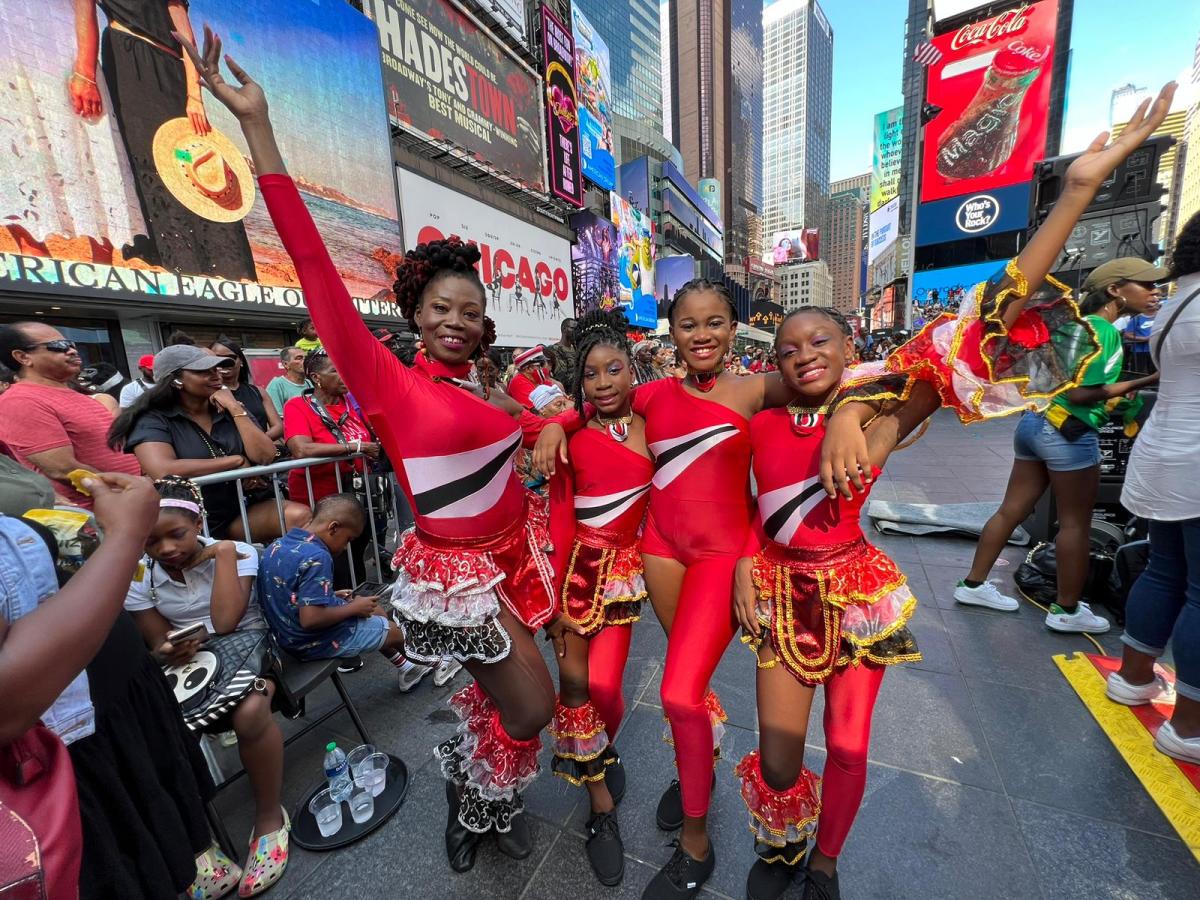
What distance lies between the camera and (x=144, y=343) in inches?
325

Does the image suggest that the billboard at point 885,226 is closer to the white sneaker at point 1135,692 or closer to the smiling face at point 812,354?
the white sneaker at point 1135,692

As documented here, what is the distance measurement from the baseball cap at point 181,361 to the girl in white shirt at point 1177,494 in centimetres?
512

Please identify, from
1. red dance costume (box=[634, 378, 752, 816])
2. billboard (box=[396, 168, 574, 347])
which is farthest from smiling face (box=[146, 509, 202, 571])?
billboard (box=[396, 168, 574, 347])

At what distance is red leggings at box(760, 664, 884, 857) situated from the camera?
1.67m

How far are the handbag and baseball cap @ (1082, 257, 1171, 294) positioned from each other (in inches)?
197

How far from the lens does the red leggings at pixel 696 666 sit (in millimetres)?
1823

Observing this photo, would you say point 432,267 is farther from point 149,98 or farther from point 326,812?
point 149,98

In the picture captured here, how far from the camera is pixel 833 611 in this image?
5.54 feet

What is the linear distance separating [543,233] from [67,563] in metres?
21.2

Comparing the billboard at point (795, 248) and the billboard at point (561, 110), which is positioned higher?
the billboard at point (795, 248)

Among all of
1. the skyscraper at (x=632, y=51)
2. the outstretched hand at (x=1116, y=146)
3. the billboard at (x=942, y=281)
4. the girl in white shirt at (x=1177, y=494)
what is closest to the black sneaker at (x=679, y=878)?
the girl in white shirt at (x=1177, y=494)

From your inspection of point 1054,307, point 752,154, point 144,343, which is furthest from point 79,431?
point 752,154

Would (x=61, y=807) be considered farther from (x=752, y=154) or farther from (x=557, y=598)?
(x=752, y=154)

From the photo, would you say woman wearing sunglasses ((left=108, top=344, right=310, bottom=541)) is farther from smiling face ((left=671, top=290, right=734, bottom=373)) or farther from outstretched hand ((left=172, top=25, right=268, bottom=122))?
smiling face ((left=671, top=290, right=734, bottom=373))
